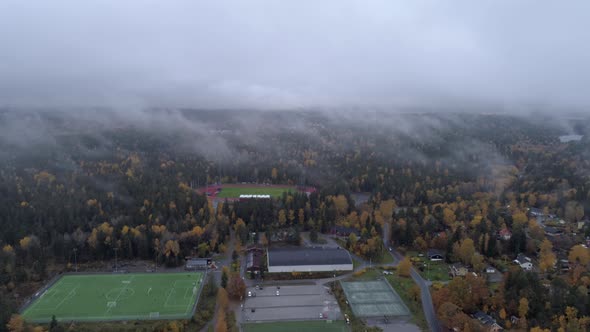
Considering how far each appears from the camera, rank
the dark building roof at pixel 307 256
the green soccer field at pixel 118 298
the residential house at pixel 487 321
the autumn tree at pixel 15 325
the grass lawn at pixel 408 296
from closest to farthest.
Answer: the autumn tree at pixel 15 325
the residential house at pixel 487 321
the grass lawn at pixel 408 296
the green soccer field at pixel 118 298
the dark building roof at pixel 307 256

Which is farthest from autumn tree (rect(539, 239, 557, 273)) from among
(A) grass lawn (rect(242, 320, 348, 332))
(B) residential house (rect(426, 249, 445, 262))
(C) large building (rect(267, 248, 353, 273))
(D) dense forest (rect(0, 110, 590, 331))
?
(A) grass lawn (rect(242, 320, 348, 332))

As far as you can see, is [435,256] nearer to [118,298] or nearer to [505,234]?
[505,234]

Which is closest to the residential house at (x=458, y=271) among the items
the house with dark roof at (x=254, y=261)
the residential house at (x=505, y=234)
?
the residential house at (x=505, y=234)

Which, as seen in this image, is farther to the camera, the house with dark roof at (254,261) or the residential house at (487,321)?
the house with dark roof at (254,261)

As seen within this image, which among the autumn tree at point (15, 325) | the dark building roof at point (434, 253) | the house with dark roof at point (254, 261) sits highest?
the autumn tree at point (15, 325)

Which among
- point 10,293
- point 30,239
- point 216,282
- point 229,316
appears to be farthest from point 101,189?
point 229,316

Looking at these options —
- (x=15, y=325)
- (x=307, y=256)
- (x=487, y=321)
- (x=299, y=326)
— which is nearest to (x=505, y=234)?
(x=487, y=321)

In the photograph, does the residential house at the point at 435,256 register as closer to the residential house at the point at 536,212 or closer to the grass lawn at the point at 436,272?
the grass lawn at the point at 436,272
